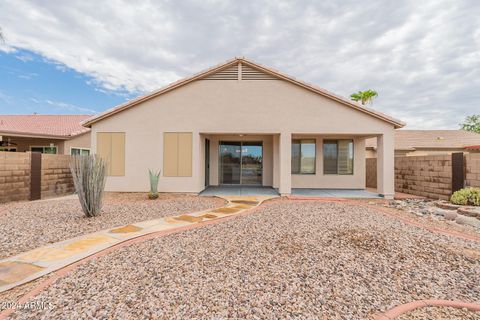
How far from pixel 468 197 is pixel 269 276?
8508 millimetres

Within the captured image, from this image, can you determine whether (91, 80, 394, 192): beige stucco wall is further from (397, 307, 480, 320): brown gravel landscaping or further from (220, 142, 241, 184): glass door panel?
(397, 307, 480, 320): brown gravel landscaping

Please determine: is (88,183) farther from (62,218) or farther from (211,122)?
(211,122)

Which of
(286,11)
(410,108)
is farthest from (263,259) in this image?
(410,108)

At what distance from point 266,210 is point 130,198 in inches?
234

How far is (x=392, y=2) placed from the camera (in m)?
9.63

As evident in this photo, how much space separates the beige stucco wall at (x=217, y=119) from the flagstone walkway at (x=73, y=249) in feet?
14.0

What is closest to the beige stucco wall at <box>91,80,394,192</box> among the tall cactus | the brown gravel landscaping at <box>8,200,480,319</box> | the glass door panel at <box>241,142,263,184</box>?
the glass door panel at <box>241,142,263,184</box>

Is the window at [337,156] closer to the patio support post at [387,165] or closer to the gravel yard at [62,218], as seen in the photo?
the patio support post at [387,165]

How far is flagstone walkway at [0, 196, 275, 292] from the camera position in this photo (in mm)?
3048

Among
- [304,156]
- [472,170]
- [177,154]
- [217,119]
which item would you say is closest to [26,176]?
[177,154]

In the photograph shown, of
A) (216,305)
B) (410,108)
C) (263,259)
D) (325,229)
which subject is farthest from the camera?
(410,108)

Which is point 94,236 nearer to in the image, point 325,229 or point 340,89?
point 325,229

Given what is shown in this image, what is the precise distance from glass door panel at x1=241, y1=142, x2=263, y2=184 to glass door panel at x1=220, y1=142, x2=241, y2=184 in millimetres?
324

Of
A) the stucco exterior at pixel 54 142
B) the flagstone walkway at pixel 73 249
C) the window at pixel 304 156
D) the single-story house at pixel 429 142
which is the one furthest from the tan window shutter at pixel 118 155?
the single-story house at pixel 429 142
